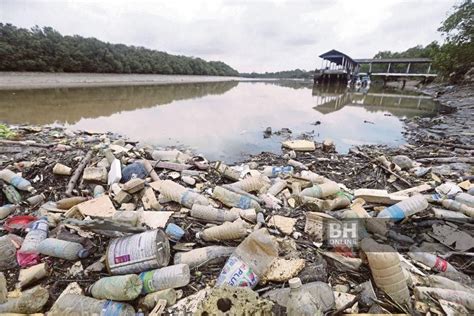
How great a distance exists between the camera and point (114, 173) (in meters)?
3.16

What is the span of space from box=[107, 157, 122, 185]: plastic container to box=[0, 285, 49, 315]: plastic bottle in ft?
5.53

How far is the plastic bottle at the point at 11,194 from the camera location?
2.77m

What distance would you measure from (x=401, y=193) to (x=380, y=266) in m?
2.11

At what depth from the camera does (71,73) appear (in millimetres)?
28281

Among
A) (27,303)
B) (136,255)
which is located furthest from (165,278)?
(27,303)

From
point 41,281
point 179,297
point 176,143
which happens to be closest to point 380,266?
point 179,297

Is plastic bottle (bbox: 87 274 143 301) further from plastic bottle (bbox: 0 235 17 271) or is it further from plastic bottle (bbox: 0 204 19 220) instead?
plastic bottle (bbox: 0 204 19 220)

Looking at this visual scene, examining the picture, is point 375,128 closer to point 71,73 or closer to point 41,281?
point 41,281

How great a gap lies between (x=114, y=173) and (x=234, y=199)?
1696 millimetres

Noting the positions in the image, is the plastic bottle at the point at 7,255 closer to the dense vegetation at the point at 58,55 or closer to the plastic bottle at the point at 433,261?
the plastic bottle at the point at 433,261

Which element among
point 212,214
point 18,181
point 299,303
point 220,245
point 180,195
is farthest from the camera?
point 18,181

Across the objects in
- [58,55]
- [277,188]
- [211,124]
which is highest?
[58,55]

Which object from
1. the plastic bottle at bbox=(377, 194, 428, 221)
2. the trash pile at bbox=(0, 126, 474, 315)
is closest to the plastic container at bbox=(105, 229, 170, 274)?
the trash pile at bbox=(0, 126, 474, 315)

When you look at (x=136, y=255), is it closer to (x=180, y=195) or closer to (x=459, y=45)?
(x=180, y=195)
